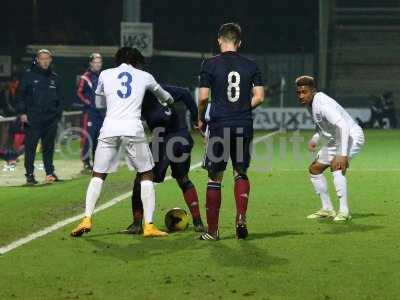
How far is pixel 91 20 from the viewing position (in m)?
44.0

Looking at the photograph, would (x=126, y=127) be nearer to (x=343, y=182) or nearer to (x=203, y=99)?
(x=203, y=99)

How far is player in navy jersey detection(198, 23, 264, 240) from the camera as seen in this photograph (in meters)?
10.8

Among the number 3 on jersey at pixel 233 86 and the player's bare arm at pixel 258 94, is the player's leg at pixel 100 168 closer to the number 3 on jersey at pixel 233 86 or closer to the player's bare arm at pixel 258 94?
the number 3 on jersey at pixel 233 86

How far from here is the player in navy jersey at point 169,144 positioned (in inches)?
456

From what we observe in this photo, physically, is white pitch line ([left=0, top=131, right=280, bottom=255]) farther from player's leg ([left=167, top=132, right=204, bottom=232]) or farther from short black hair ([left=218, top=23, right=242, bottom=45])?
short black hair ([left=218, top=23, right=242, bottom=45])

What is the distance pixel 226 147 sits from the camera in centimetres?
1087

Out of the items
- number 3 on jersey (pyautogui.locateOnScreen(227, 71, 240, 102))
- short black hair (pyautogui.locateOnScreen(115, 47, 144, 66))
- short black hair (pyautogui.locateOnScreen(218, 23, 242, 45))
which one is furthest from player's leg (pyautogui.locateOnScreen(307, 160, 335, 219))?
short black hair (pyautogui.locateOnScreen(115, 47, 144, 66))

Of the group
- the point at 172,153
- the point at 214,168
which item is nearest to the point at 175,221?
the point at 172,153

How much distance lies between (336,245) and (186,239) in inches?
58.0

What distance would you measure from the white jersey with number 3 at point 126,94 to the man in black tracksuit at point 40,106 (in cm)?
693

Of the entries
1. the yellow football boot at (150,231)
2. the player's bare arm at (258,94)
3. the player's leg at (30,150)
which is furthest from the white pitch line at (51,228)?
the player's bare arm at (258,94)

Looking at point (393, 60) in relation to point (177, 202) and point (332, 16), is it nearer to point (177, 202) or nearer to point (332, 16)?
point (332, 16)

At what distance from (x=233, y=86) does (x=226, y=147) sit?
0.57m

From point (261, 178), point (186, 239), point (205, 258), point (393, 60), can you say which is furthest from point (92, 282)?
point (393, 60)
